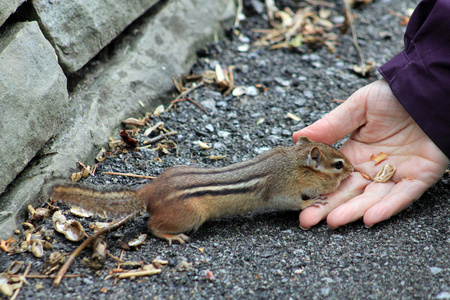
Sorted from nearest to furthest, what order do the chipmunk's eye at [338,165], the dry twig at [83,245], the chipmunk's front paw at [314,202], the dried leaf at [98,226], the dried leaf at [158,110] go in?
the dry twig at [83,245]
the dried leaf at [98,226]
the chipmunk's front paw at [314,202]
the chipmunk's eye at [338,165]
the dried leaf at [158,110]

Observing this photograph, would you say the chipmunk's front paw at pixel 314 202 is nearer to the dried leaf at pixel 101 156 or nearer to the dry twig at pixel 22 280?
the dried leaf at pixel 101 156

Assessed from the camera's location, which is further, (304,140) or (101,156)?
(101,156)

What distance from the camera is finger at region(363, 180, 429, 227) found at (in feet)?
11.3

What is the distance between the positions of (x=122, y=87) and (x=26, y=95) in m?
1.22

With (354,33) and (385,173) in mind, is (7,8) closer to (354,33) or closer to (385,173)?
(385,173)

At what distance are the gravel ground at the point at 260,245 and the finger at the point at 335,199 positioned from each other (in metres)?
0.07

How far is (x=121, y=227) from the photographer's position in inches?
138

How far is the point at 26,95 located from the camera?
354 cm

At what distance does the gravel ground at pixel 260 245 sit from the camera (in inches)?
112

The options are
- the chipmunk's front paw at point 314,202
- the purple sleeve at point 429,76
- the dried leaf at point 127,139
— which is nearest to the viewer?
the purple sleeve at point 429,76

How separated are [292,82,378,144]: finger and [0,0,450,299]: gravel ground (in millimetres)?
588

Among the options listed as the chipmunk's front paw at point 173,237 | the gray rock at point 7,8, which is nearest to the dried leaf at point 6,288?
the chipmunk's front paw at point 173,237

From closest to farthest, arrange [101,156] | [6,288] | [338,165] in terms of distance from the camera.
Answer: [6,288]
[338,165]
[101,156]

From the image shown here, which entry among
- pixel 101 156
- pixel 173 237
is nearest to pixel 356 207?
pixel 173 237
